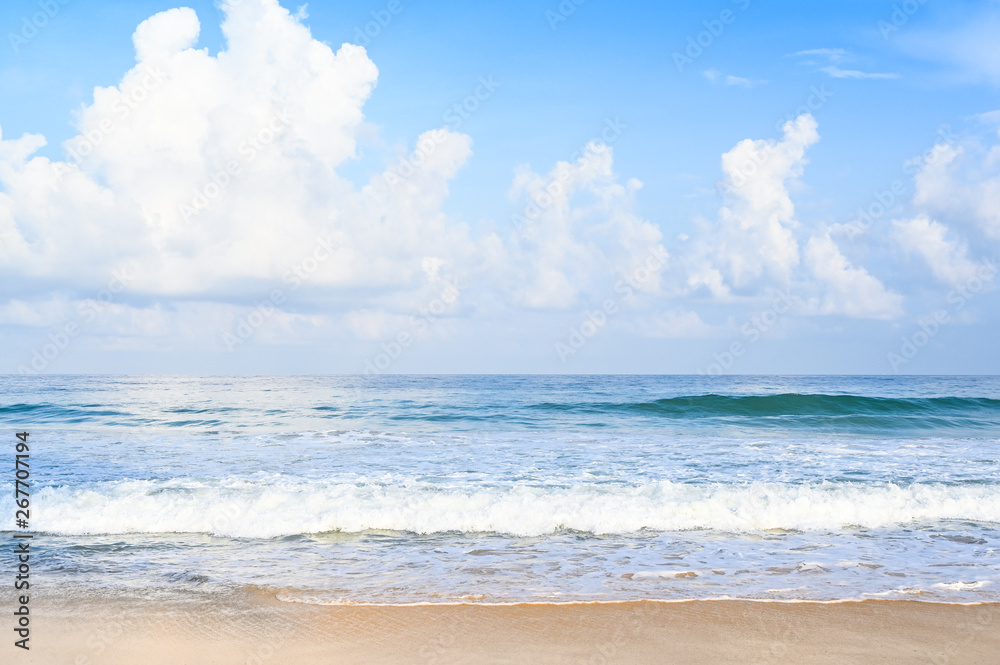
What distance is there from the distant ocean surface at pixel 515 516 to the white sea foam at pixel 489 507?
0.13 feet

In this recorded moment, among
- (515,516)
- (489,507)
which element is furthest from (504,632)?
(489,507)

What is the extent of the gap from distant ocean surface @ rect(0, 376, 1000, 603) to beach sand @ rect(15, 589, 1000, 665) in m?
0.36

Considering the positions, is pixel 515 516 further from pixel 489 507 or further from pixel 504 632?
pixel 504 632

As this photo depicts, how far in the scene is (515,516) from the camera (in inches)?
364

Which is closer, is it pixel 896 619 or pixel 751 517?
pixel 896 619

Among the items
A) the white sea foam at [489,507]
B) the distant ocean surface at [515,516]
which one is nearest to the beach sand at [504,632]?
the distant ocean surface at [515,516]

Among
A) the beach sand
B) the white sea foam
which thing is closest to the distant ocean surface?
the white sea foam

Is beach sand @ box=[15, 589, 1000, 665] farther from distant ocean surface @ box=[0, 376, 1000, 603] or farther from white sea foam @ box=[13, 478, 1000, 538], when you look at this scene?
white sea foam @ box=[13, 478, 1000, 538]

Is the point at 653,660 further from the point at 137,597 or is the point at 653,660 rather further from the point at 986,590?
the point at 137,597

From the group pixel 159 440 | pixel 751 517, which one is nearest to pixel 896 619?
pixel 751 517

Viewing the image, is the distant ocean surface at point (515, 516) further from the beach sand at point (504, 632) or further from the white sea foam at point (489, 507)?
the beach sand at point (504, 632)

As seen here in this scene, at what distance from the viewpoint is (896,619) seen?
571 cm

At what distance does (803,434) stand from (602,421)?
7.29m

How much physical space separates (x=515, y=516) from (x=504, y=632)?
3.87 m
